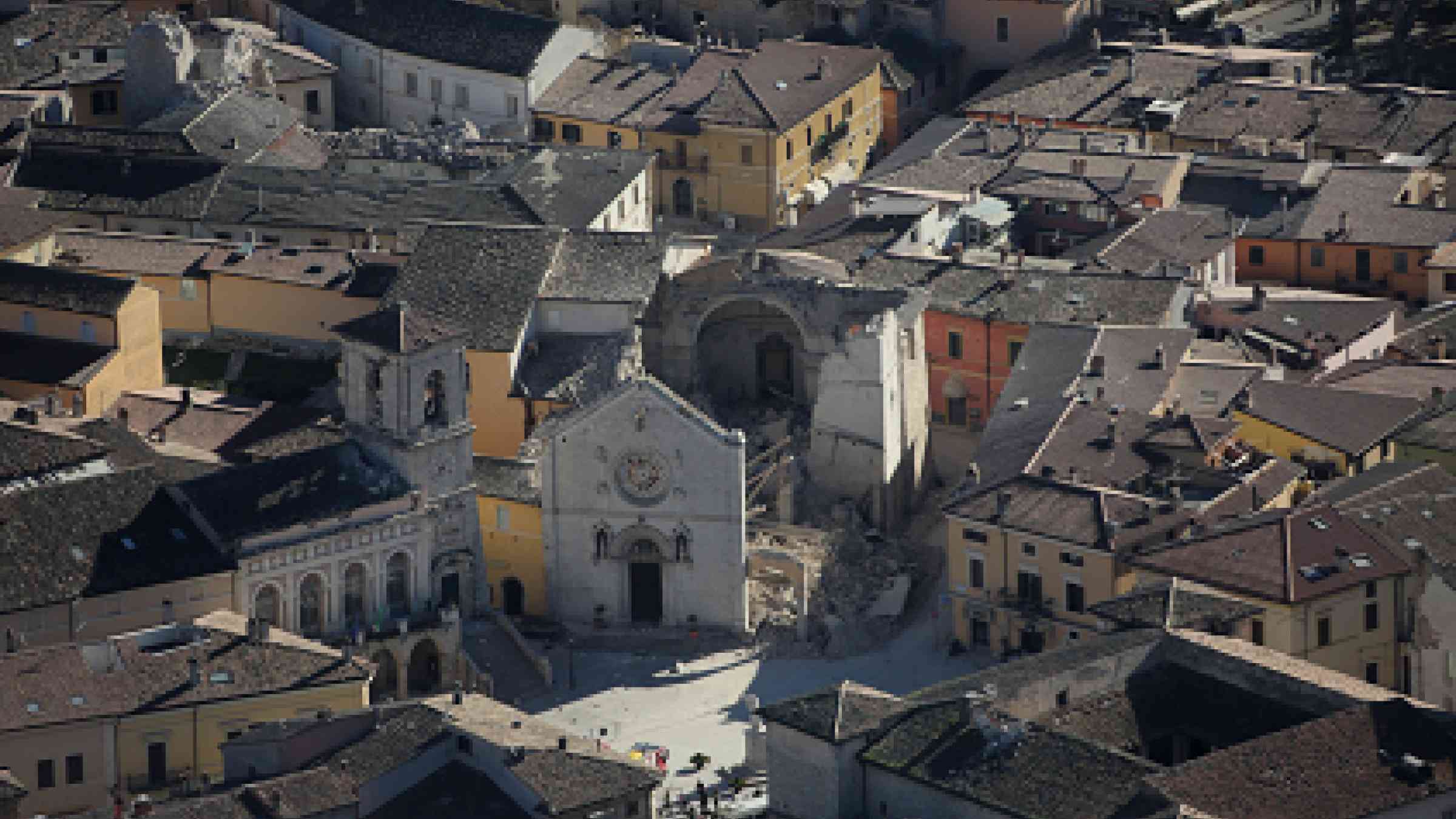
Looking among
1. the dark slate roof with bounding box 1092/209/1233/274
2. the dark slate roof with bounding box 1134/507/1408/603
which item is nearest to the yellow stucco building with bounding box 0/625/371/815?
the dark slate roof with bounding box 1134/507/1408/603

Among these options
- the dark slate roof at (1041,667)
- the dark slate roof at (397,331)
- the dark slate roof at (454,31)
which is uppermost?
the dark slate roof at (454,31)

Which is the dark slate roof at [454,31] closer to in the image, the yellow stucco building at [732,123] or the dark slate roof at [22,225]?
the yellow stucco building at [732,123]

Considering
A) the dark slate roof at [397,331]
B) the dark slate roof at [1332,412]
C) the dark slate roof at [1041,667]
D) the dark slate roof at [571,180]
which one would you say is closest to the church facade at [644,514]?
the dark slate roof at [397,331]

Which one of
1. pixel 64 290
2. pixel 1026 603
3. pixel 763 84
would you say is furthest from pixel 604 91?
pixel 1026 603

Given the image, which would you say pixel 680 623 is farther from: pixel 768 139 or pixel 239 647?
pixel 768 139

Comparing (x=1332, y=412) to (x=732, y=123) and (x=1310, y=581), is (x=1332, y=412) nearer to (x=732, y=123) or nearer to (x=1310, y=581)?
(x=1310, y=581)

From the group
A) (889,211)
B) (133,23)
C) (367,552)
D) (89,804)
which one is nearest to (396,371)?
(367,552)
